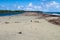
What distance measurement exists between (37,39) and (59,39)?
1.90 metres

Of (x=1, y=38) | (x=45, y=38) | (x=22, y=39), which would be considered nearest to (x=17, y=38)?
(x=22, y=39)

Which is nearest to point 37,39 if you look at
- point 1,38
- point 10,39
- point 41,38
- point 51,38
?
point 41,38

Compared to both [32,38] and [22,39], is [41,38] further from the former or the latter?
[22,39]

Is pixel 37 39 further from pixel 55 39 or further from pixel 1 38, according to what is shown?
pixel 1 38

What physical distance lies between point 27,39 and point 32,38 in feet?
2.02

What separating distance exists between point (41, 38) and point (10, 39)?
274cm

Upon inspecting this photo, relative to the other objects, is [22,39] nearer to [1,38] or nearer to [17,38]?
[17,38]

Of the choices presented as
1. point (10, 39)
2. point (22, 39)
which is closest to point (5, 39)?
point (10, 39)

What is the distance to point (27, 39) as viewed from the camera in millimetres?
12656

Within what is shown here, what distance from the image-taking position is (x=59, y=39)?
12.6 metres

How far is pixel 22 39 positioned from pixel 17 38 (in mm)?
582

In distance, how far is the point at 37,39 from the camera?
498 inches

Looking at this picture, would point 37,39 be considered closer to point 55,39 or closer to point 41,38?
point 41,38

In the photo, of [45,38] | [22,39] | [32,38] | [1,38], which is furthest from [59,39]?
[1,38]
